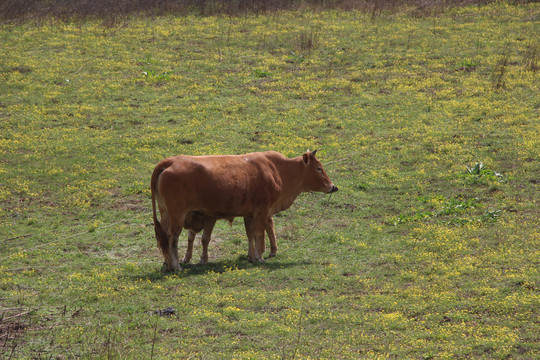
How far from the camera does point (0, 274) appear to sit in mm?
13906

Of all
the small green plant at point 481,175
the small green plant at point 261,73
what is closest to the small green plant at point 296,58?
the small green plant at point 261,73

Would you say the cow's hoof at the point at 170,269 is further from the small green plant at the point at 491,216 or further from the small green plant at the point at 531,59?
the small green plant at the point at 531,59

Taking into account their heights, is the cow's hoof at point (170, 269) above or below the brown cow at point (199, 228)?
below

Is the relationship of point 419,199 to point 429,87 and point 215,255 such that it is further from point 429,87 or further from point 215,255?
point 429,87

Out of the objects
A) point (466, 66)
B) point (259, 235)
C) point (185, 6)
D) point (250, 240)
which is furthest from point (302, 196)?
point (185, 6)

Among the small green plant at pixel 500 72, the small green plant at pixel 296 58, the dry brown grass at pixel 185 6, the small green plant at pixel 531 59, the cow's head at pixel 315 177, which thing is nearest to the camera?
the cow's head at pixel 315 177

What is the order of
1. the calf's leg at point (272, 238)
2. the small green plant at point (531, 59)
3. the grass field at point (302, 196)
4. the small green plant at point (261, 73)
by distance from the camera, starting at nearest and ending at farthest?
the grass field at point (302, 196), the calf's leg at point (272, 238), the small green plant at point (531, 59), the small green plant at point (261, 73)

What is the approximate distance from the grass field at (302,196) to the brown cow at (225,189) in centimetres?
80

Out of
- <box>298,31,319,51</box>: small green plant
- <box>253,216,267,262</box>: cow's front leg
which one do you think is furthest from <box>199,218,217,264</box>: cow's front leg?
<box>298,31,319,51</box>: small green plant

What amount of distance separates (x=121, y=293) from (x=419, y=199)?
9.04 meters

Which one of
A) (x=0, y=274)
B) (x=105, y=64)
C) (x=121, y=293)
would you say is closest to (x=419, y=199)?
(x=121, y=293)

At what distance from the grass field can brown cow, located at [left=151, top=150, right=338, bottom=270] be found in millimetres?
804

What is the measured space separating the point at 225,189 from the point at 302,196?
4883 mm

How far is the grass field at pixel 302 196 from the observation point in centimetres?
1164
